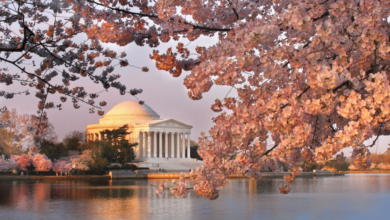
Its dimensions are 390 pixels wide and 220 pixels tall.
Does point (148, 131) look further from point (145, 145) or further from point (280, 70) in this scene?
point (280, 70)

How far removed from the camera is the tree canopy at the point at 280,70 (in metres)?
5.31

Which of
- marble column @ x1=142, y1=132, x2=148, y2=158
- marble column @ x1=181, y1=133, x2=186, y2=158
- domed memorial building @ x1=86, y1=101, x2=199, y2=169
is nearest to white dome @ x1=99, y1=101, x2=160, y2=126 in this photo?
domed memorial building @ x1=86, y1=101, x2=199, y2=169

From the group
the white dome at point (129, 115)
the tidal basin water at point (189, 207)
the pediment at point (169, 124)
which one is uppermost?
the white dome at point (129, 115)

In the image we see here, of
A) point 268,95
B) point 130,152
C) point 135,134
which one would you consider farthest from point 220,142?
point 135,134

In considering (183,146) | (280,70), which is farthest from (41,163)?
(280,70)

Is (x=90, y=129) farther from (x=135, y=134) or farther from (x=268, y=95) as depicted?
(x=268, y=95)

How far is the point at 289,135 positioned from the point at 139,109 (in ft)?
329

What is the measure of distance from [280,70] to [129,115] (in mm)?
98564

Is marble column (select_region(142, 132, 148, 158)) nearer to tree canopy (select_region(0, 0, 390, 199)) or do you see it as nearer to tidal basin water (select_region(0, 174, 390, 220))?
tidal basin water (select_region(0, 174, 390, 220))

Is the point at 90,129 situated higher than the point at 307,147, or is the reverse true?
the point at 90,129

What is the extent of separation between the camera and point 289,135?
19.2ft

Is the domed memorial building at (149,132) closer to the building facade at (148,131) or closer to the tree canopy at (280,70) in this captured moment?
the building facade at (148,131)

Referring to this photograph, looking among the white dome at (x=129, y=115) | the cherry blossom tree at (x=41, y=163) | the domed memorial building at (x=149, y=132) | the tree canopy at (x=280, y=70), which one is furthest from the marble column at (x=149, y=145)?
the tree canopy at (x=280, y=70)

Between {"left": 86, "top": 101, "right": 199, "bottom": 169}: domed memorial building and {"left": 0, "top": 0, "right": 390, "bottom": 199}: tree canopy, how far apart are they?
86.1 meters
